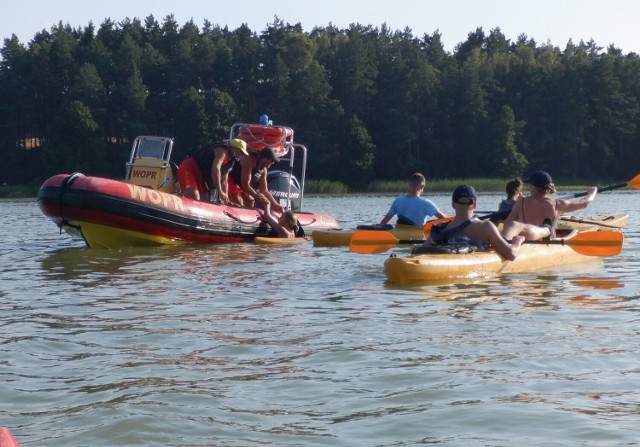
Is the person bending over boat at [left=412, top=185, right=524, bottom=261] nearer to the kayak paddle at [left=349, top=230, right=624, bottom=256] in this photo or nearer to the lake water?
the lake water

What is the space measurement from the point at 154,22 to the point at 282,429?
74388 mm

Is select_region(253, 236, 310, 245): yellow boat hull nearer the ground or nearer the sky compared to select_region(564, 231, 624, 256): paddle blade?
nearer the ground

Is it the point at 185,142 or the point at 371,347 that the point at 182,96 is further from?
the point at 371,347

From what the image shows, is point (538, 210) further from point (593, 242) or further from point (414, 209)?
point (414, 209)

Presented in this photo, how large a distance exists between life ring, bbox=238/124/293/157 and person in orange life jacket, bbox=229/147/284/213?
9.8 inches

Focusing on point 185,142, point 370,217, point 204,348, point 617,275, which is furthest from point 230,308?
point 185,142

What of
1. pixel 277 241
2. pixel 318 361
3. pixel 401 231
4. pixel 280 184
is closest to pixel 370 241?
pixel 401 231

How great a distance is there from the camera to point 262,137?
16.7 m

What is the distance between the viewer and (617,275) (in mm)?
11109

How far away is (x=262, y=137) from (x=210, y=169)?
1487mm

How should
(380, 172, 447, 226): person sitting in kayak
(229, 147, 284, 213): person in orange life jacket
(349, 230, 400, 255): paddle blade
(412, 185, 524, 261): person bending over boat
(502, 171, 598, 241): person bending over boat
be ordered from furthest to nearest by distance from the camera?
1. (229, 147, 284, 213): person in orange life jacket
2. (380, 172, 447, 226): person sitting in kayak
3. (349, 230, 400, 255): paddle blade
4. (502, 171, 598, 241): person bending over boat
5. (412, 185, 524, 261): person bending over boat

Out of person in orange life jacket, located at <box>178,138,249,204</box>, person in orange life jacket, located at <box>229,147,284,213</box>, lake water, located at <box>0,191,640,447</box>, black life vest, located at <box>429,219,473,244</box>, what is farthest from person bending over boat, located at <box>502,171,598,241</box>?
person in orange life jacket, located at <box>178,138,249,204</box>

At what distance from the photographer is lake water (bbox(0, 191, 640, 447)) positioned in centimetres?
502

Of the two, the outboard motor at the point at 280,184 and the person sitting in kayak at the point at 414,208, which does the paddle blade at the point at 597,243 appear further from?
the outboard motor at the point at 280,184
